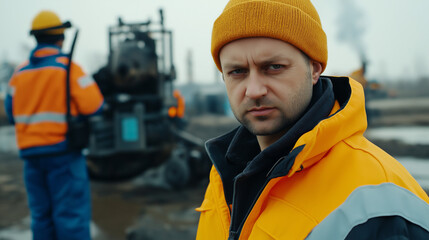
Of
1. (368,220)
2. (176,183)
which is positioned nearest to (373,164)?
(368,220)

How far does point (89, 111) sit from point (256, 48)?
2537 millimetres

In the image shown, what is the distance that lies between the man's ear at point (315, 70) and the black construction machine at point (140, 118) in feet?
15.8

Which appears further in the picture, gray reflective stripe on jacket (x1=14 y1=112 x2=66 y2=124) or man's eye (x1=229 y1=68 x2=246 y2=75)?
gray reflective stripe on jacket (x1=14 y1=112 x2=66 y2=124)

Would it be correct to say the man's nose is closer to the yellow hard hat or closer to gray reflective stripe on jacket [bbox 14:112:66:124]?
gray reflective stripe on jacket [bbox 14:112:66:124]

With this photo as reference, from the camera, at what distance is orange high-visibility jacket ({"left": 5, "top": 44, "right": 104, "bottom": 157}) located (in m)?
3.20

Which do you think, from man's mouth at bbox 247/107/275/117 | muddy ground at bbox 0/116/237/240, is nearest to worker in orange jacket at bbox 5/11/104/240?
muddy ground at bbox 0/116/237/240

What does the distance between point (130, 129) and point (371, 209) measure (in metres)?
5.30

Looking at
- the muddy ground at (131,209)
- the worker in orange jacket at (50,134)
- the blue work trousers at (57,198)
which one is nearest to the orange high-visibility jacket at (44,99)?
the worker in orange jacket at (50,134)

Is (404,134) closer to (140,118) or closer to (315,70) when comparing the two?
(140,118)

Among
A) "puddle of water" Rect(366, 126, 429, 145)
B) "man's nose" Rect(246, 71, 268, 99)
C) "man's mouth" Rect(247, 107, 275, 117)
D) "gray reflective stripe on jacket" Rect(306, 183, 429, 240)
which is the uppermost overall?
"man's nose" Rect(246, 71, 268, 99)

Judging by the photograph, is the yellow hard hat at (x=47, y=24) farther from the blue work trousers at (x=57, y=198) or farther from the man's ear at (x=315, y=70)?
the man's ear at (x=315, y=70)

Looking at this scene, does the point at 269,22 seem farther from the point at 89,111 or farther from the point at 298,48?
the point at 89,111

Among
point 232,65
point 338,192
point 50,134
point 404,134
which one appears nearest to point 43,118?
point 50,134

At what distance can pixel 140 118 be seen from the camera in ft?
19.4
